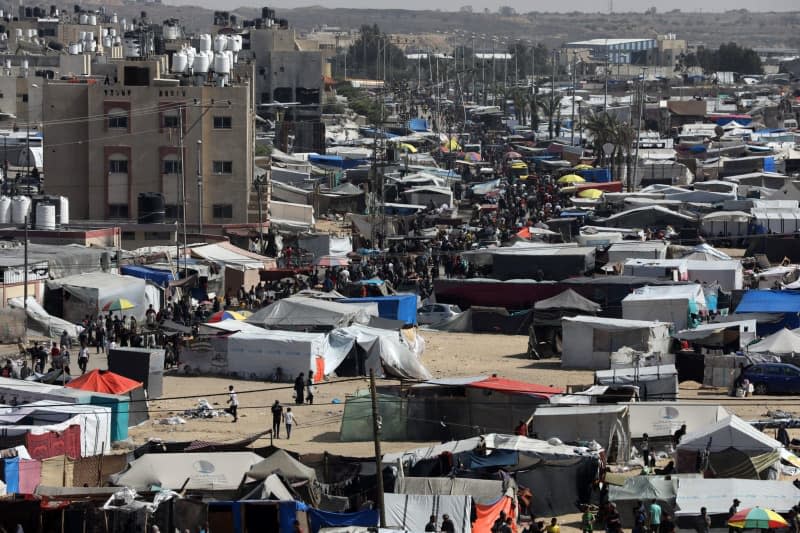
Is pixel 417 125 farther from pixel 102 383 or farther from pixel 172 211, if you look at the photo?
pixel 102 383

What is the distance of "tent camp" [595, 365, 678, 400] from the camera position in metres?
23.0

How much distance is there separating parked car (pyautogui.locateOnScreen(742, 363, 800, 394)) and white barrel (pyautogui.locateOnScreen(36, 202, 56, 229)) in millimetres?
20425

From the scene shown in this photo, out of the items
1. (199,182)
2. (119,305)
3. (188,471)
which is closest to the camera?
(188,471)

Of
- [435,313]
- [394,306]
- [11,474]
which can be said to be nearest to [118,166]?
[435,313]

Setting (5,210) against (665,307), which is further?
(5,210)

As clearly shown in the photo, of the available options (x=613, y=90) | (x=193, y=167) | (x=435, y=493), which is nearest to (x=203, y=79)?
(x=193, y=167)

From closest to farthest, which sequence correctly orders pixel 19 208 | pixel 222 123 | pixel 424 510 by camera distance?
pixel 424 510
pixel 19 208
pixel 222 123

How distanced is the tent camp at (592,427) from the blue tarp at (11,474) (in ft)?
20.7

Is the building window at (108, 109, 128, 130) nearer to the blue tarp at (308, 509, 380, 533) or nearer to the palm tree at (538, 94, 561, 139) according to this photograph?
the blue tarp at (308, 509, 380, 533)

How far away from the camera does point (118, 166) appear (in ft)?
157

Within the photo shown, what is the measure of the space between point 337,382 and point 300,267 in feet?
42.1

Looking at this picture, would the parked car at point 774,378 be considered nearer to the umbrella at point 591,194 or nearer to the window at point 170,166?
the window at point 170,166

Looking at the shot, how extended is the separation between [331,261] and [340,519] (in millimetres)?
23772

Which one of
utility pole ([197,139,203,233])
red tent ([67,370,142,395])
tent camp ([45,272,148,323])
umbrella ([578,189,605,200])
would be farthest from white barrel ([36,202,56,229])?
umbrella ([578,189,605,200])
